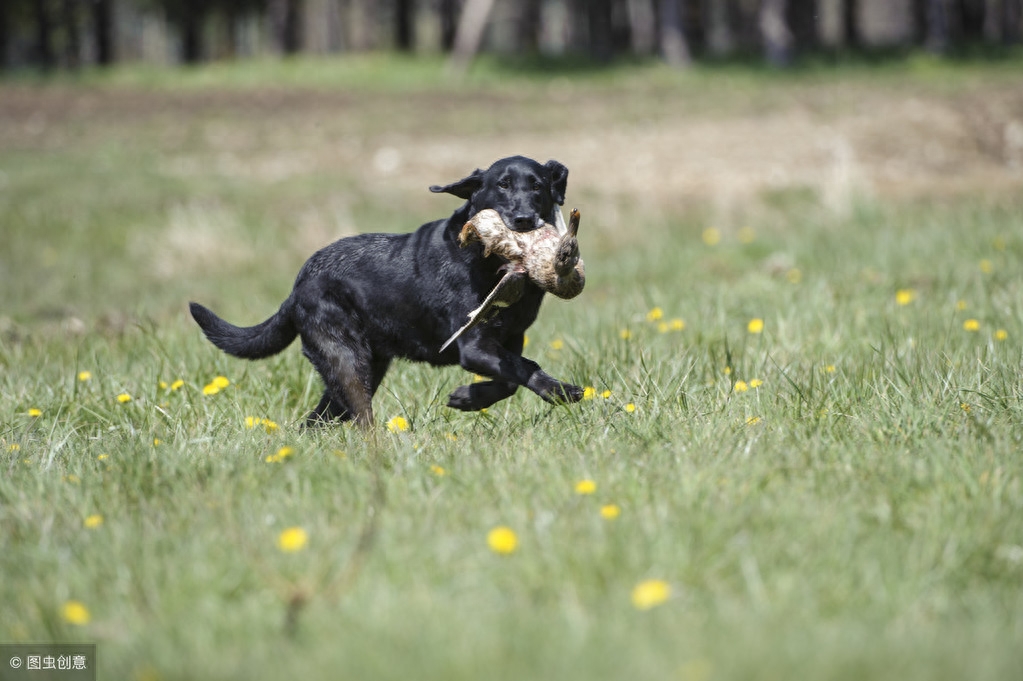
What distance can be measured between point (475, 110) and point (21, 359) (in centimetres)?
1417

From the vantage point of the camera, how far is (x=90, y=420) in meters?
4.06

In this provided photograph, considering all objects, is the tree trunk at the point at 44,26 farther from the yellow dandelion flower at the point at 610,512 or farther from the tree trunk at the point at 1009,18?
the yellow dandelion flower at the point at 610,512

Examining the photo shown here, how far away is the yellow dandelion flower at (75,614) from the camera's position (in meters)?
2.21

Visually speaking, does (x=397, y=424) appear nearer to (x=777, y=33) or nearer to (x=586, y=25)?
(x=777, y=33)

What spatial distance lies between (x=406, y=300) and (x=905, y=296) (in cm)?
296

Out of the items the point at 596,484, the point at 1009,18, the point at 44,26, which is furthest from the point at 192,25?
the point at 596,484

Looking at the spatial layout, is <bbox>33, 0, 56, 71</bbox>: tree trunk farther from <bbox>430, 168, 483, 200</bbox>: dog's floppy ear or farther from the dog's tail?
<bbox>430, 168, 483, 200</bbox>: dog's floppy ear

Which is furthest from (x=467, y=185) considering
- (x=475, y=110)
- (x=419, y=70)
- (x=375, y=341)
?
(x=419, y=70)

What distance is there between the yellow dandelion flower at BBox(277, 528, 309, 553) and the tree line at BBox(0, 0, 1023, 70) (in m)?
23.7

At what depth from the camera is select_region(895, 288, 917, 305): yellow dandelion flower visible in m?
5.45

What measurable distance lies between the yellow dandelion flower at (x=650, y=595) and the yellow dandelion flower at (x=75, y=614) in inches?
48.4

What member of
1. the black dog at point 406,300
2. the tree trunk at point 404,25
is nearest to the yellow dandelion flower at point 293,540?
the black dog at point 406,300

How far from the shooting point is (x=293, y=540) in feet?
7.98

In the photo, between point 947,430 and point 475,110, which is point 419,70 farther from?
point 947,430
